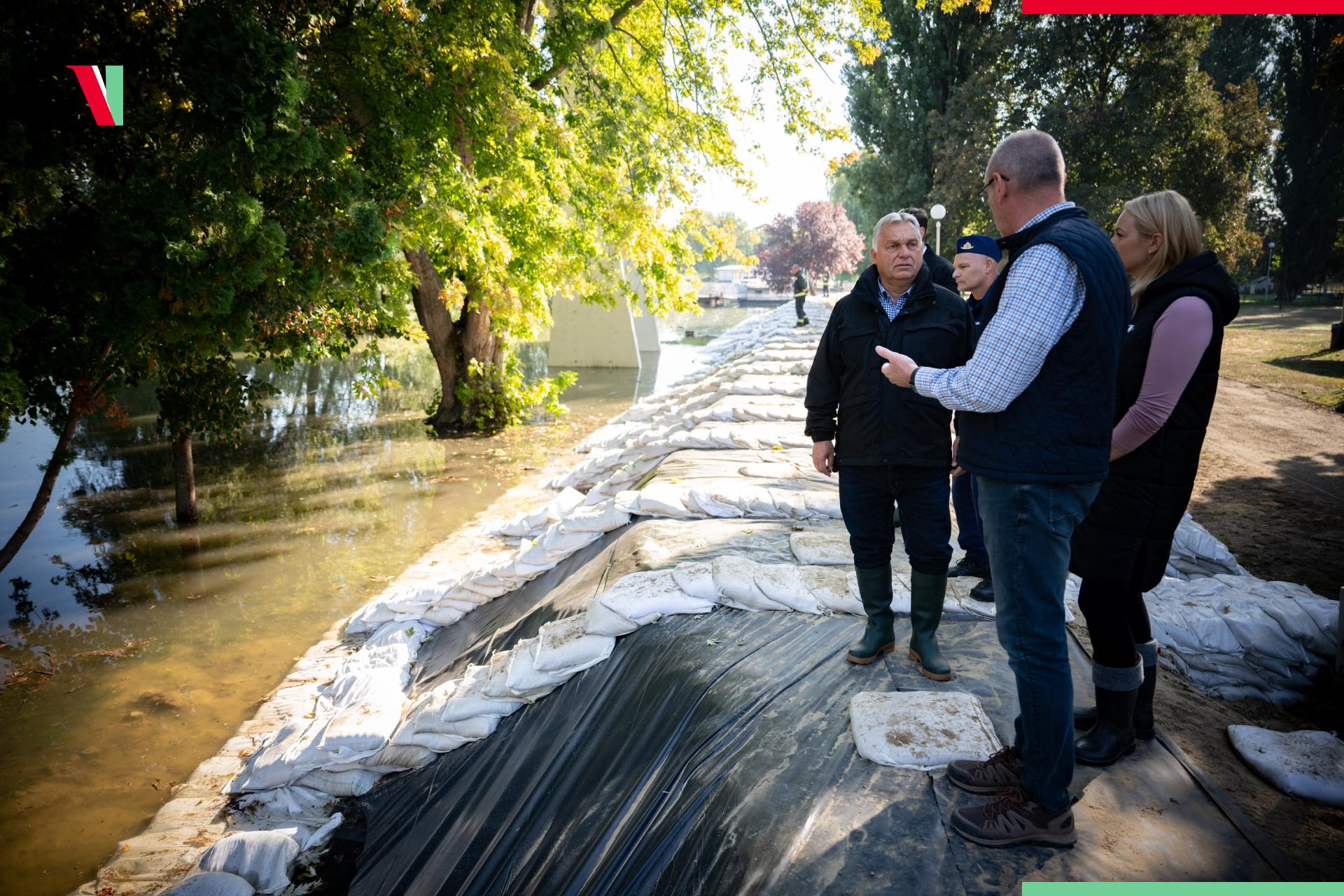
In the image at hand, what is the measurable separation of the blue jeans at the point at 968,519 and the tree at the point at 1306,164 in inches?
1136

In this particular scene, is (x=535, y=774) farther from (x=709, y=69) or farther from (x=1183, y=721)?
(x=709, y=69)

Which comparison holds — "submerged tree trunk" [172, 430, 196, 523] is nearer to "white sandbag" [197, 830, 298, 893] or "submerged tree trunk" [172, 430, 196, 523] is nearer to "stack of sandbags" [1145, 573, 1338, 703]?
"white sandbag" [197, 830, 298, 893]

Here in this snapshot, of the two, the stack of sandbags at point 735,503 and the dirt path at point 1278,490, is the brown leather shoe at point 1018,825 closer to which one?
Answer: the stack of sandbags at point 735,503

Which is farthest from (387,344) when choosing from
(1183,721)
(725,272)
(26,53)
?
(725,272)

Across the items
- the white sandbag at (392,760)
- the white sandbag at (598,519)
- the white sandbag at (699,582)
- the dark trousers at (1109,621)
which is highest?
the dark trousers at (1109,621)

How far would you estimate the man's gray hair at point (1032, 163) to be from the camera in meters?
1.86

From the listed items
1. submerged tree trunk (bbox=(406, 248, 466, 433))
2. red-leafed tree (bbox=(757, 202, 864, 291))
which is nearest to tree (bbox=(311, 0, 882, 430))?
submerged tree trunk (bbox=(406, 248, 466, 433))

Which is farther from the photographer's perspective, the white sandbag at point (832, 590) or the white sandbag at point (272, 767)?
the white sandbag at point (272, 767)

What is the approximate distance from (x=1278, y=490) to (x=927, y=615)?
5.48 meters

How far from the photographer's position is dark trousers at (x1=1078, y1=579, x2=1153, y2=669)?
217 cm

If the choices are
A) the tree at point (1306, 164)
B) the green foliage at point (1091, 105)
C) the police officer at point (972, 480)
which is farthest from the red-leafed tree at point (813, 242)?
the police officer at point (972, 480)

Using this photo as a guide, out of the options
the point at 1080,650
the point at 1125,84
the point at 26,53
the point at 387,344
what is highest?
the point at 1125,84

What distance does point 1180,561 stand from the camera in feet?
14.1

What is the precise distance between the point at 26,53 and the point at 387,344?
55.8ft
